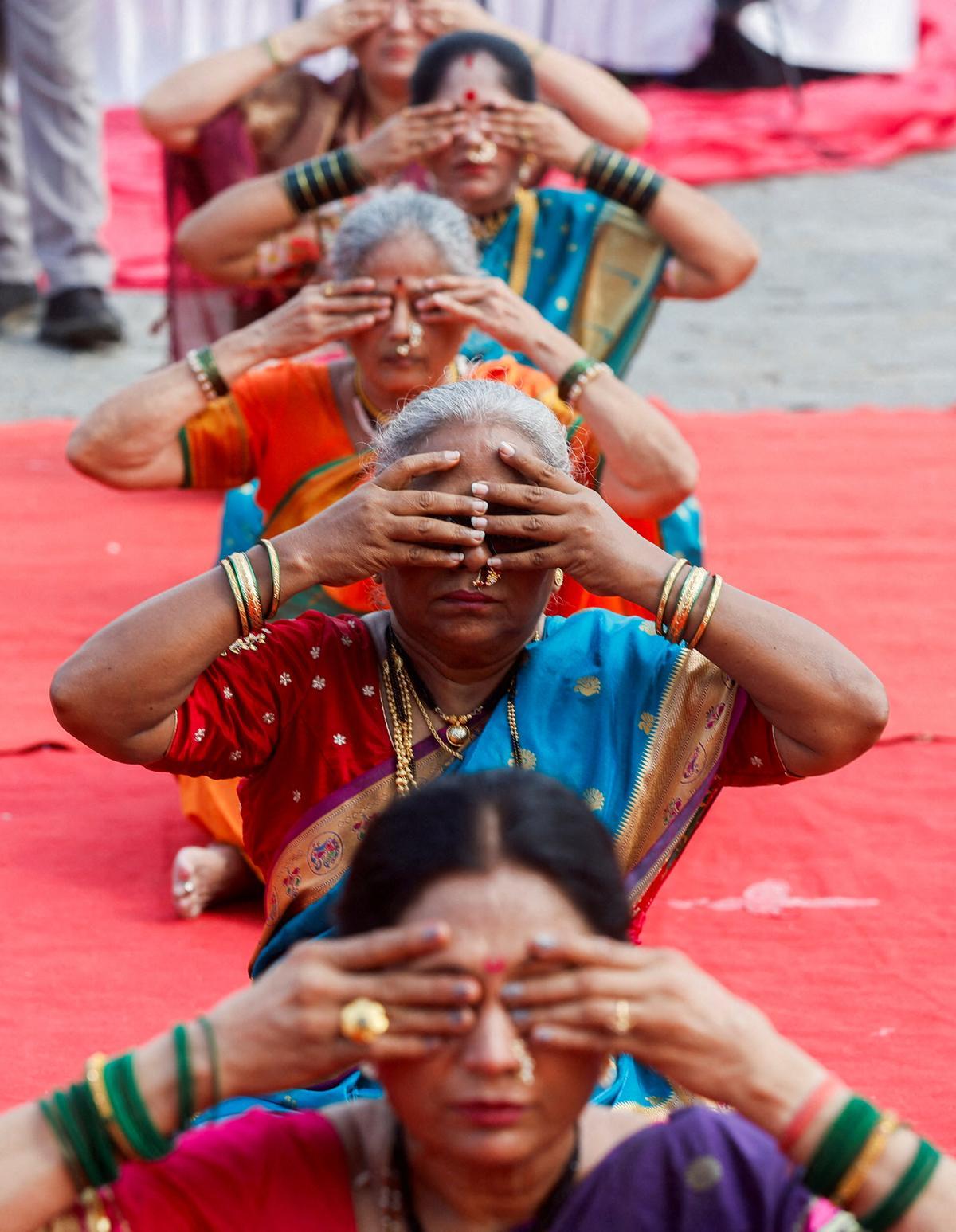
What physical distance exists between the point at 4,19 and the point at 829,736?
625 centimetres

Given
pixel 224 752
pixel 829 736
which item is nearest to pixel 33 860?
pixel 224 752

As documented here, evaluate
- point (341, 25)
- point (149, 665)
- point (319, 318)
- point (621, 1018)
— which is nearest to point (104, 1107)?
point (621, 1018)

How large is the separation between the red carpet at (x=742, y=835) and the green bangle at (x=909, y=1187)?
4.32 ft

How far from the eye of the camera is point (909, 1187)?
1.49 metres

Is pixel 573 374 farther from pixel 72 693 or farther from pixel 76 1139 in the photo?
pixel 76 1139

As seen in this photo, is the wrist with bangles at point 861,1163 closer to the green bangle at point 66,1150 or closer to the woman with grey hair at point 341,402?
the green bangle at point 66,1150

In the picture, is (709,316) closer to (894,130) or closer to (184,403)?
(894,130)

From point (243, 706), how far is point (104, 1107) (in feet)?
2.63

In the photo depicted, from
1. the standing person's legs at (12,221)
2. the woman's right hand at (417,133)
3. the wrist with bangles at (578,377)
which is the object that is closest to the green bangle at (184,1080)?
the wrist with bangles at (578,377)

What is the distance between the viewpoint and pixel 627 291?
15.9 ft

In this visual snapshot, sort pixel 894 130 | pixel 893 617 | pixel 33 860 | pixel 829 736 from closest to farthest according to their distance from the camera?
pixel 829 736 < pixel 33 860 < pixel 893 617 < pixel 894 130

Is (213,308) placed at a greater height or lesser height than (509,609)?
lesser

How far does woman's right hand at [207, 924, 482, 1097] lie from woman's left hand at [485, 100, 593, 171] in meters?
3.27

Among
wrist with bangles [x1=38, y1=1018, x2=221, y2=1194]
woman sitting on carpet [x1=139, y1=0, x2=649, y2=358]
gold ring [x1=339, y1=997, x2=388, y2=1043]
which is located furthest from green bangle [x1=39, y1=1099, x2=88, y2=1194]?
woman sitting on carpet [x1=139, y1=0, x2=649, y2=358]
